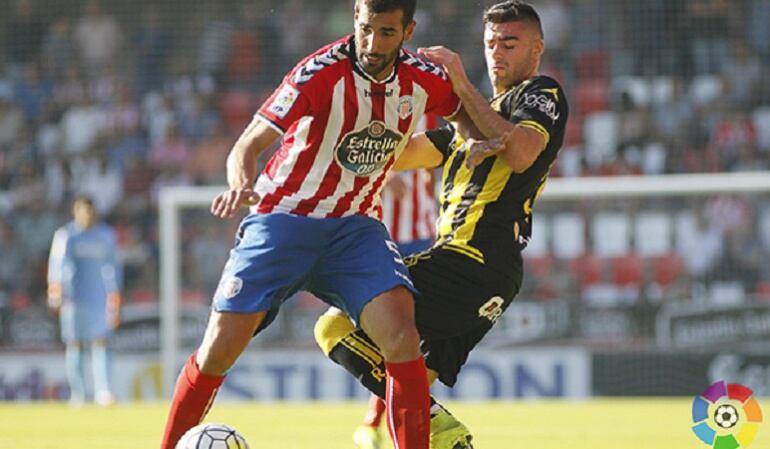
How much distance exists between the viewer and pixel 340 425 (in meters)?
9.57

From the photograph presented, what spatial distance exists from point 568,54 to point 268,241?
13079 mm

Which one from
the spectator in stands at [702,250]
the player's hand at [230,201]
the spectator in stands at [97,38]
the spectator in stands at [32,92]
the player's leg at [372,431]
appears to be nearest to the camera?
the player's hand at [230,201]

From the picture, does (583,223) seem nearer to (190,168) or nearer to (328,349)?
(190,168)

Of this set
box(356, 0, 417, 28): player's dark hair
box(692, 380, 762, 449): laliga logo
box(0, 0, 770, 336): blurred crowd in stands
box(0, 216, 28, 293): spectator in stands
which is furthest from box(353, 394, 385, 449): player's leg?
box(0, 216, 28, 293): spectator in stands

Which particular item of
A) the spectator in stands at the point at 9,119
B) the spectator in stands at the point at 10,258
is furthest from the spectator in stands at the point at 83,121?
the spectator in stands at the point at 10,258

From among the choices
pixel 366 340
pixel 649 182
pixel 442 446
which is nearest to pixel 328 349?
pixel 366 340

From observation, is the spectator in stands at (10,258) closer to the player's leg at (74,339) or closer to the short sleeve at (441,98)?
the player's leg at (74,339)

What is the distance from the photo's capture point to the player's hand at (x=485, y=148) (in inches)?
202

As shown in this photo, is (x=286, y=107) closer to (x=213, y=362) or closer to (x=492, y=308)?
(x=213, y=362)

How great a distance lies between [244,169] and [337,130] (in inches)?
17.3

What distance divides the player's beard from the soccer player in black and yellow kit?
0.34 m

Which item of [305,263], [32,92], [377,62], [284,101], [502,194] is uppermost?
[32,92]

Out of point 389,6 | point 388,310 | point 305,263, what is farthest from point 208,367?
point 389,6

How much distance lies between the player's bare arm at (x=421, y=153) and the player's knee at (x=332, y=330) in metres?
0.75
